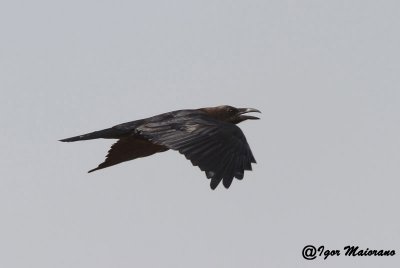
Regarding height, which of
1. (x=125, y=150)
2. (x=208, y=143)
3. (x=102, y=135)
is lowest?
(x=208, y=143)

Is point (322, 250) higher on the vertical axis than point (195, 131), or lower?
lower

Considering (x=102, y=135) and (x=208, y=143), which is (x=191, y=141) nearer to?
(x=208, y=143)

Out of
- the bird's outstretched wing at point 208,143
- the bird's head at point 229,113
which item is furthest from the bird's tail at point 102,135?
the bird's head at point 229,113

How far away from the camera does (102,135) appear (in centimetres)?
1994

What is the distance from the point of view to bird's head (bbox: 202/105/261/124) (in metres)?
21.5

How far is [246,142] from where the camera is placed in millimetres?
18891

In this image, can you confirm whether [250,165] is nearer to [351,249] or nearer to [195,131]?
[195,131]

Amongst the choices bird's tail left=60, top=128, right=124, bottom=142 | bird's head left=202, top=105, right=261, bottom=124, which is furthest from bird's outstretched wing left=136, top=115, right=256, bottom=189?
bird's head left=202, top=105, right=261, bottom=124

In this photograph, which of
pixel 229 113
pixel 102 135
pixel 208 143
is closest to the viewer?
pixel 208 143

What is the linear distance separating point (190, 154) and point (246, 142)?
3.05ft

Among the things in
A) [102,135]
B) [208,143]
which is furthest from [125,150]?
[208,143]

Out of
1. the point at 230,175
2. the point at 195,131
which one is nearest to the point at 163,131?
the point at 195,131

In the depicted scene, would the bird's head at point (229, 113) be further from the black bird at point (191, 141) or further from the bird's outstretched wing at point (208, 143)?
the bird's outstretched wing at point (208, 143)

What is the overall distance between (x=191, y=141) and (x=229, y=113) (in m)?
2.95
